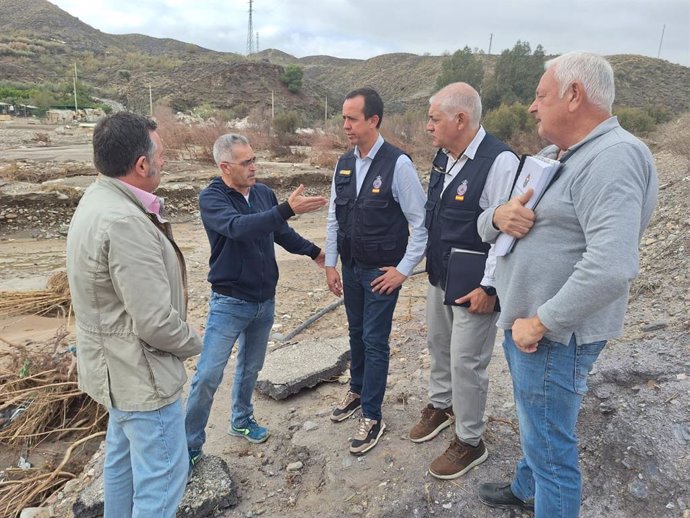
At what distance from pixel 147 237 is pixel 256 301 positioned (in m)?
1.12

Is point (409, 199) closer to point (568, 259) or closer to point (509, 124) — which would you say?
point (568, 259)

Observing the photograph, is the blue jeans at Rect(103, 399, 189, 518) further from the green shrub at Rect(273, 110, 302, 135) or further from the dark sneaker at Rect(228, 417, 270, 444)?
the green shrub at Rect(273, 110, 302, 135)

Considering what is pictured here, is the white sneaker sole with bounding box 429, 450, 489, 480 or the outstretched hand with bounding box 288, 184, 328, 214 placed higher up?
the outstretched hand with bounding box 288, 184, 328, 214

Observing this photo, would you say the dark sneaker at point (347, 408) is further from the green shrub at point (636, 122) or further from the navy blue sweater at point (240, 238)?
the green shrub at point (636, 122)

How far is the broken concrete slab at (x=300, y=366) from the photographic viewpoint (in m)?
3.86

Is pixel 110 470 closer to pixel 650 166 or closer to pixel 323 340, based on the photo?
pixel 650 166

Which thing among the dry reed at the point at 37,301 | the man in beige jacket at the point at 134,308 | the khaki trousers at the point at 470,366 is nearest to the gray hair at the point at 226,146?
the man in beige jacket at the point at 134,308

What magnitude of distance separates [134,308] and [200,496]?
1.36 m

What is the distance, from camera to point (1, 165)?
12984mm

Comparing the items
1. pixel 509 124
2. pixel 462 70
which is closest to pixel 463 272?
pixel 509 124

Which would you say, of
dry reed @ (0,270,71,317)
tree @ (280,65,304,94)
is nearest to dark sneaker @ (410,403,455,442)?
dry reed @ (0,270,71,317)

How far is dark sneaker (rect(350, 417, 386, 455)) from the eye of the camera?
2916mm

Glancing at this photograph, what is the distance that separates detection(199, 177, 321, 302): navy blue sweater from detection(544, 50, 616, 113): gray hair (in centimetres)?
147

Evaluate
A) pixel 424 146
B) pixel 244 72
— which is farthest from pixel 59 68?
pixel 424 146
